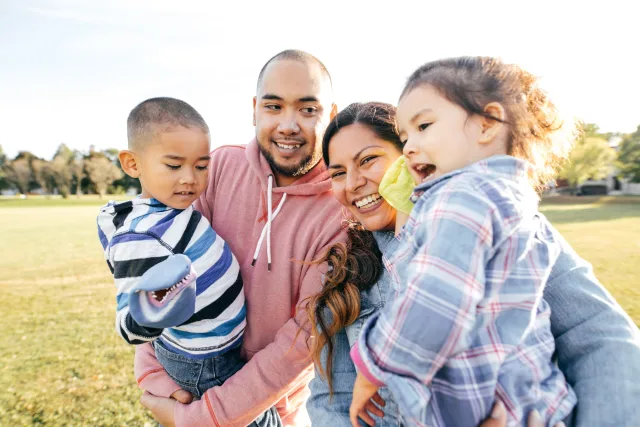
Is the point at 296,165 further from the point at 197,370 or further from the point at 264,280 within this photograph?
the point at 197,370

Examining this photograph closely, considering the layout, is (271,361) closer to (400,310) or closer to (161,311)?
(161,311)

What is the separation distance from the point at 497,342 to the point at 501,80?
96cm

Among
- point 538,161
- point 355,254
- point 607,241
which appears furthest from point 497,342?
point 607,241

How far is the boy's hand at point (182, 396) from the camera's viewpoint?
2498 millimetres

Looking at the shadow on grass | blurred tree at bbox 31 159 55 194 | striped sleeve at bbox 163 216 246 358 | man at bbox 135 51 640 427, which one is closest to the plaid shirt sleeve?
man at bbox 135 51 640 427

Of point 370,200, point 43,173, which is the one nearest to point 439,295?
point 370,200

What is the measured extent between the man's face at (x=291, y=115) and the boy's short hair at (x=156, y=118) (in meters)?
0.60

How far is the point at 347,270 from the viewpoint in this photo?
228 cm

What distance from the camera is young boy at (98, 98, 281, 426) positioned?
2293 millimetres

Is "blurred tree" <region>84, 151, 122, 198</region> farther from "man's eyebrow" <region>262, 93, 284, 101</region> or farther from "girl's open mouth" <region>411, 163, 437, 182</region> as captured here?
"girl's open mouth" <region>411, 163, 437, 182</region>

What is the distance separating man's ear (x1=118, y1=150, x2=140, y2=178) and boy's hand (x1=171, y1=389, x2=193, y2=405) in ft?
4.28

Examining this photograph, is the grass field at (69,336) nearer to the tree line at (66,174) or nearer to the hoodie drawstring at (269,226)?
the hoodie drawstring at (269,226)

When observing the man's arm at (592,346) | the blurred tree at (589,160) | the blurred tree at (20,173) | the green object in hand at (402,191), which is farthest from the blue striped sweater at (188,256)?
the blurred tree at (20,173)

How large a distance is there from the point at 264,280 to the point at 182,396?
32.5 inches
